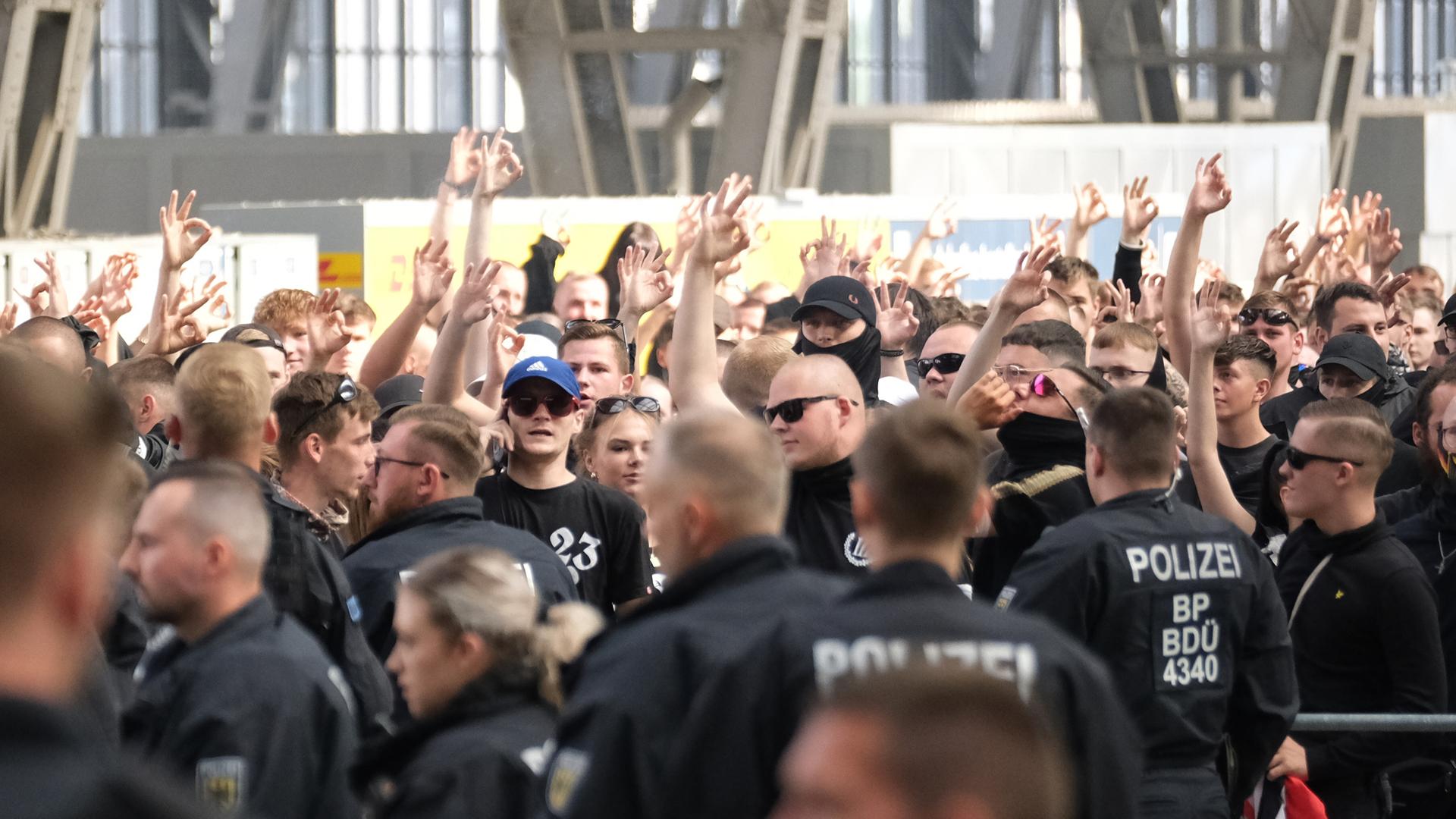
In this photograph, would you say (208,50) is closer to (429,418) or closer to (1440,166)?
(1440,166)

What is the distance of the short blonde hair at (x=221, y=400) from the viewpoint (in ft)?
17.9

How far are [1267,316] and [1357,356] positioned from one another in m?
0.52

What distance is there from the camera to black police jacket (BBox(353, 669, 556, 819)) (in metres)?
3.80

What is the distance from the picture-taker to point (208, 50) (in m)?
43.6

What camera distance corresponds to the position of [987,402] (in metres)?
6.28

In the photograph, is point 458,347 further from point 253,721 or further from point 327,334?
point 253,721

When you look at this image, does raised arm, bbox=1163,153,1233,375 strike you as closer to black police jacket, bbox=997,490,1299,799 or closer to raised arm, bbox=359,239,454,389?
raised arm, bbox=359,239,454,389

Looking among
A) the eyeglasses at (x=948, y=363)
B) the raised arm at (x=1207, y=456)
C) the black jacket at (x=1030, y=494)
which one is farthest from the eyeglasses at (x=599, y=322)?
the raised arm at (x=1207, y=456)

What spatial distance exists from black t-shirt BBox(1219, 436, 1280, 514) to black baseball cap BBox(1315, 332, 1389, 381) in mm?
874

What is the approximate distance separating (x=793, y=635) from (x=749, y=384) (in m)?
4.65

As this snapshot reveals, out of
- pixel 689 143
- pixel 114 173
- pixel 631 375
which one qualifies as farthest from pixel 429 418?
pixel 114 173

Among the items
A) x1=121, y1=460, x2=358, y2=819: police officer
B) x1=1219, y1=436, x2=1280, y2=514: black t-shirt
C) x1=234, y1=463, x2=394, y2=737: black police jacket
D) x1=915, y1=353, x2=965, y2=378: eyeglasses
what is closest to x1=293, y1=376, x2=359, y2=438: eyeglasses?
x1=234, y1=463, x2=394, y2=737: black police jacket

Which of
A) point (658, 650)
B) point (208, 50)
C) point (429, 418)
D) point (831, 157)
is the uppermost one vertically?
point (208, 50)

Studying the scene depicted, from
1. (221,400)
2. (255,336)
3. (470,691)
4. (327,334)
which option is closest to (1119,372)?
(327,334)
